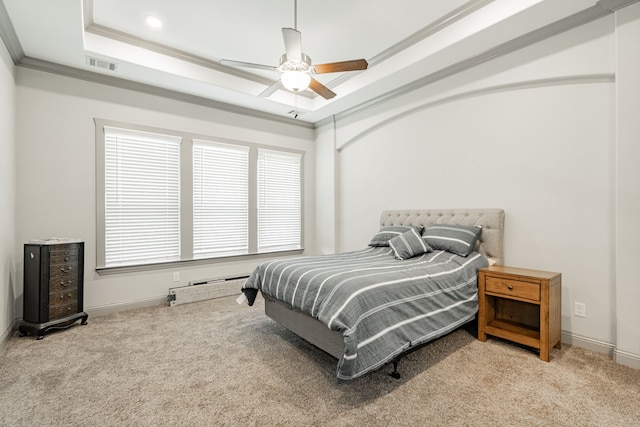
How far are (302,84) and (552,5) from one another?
7.16 ft

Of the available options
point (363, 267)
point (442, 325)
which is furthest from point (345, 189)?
point (442, 325)

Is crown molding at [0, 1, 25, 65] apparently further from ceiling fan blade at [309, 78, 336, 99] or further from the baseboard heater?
the baseboard heater

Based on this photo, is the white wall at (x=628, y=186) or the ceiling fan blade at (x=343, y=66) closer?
the white wall at (x=628, y=186)

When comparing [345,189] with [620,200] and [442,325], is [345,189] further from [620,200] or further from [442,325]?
[620,200]

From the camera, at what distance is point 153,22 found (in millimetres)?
3205

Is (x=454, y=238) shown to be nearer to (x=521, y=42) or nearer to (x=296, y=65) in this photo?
(x=521, y=42)

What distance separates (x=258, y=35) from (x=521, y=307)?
13.1ft

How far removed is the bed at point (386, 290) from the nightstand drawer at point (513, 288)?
0.16 metres

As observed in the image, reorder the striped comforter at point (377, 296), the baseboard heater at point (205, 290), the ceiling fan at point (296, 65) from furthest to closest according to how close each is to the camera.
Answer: the baseboard heater at point (205, 290) < the ceiling fan at point (296, 65) < the striped comforter at point (377, 296)

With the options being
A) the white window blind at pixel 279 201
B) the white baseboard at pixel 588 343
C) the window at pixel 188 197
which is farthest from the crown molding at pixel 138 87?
the white baseboard at pixel 588 343

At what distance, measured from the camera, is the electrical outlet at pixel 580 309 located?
108 inches

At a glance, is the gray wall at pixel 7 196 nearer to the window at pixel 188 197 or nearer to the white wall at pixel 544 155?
the window at pixel 188 197

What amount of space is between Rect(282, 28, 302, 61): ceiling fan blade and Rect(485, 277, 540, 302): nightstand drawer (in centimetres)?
262

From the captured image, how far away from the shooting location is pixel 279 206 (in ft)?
17.8
